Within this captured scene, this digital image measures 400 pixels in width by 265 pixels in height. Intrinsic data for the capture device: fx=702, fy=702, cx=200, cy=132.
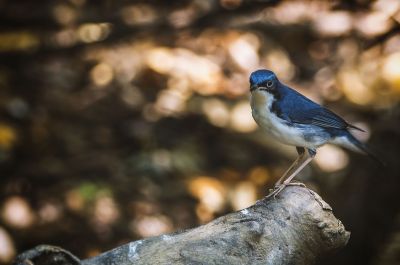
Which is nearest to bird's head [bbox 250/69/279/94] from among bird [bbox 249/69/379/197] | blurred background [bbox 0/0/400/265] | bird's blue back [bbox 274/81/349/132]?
bird [bbox 249/69/379/197]

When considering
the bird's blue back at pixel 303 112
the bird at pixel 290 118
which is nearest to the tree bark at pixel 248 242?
the bird at pixel 290 118

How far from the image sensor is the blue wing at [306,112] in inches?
162

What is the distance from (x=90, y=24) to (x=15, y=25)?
876mm

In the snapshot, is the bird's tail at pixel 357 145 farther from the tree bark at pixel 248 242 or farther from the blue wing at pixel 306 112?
the tree bark at pixel 248 242

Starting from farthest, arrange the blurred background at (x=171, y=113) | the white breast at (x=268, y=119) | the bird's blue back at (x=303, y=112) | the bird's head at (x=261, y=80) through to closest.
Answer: the blurred background at (x=171, y=113), the bird's blue back at (x=303, y=112), the white breast at (x=268, y=119), the bird's head at (x=261, y=80)

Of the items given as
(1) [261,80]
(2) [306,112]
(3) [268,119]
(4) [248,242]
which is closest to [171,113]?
(2) [306,112]

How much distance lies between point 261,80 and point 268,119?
246 millimetres

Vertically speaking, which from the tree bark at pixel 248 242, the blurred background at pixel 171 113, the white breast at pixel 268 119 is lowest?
the tree bark at pixel 248 242

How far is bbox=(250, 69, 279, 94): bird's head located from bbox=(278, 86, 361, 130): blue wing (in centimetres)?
27

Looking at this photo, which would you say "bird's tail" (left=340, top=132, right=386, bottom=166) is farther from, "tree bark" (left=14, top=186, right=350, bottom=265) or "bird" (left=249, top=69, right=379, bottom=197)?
"tree bark" (left=14, top=186, right=350, bottom=265)

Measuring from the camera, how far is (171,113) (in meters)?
7.59

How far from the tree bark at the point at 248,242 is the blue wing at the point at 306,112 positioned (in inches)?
45.9

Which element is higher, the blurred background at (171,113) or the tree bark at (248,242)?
the blurred background at (171,113)

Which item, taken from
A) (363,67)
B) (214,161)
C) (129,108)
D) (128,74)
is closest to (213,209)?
(214,161)
